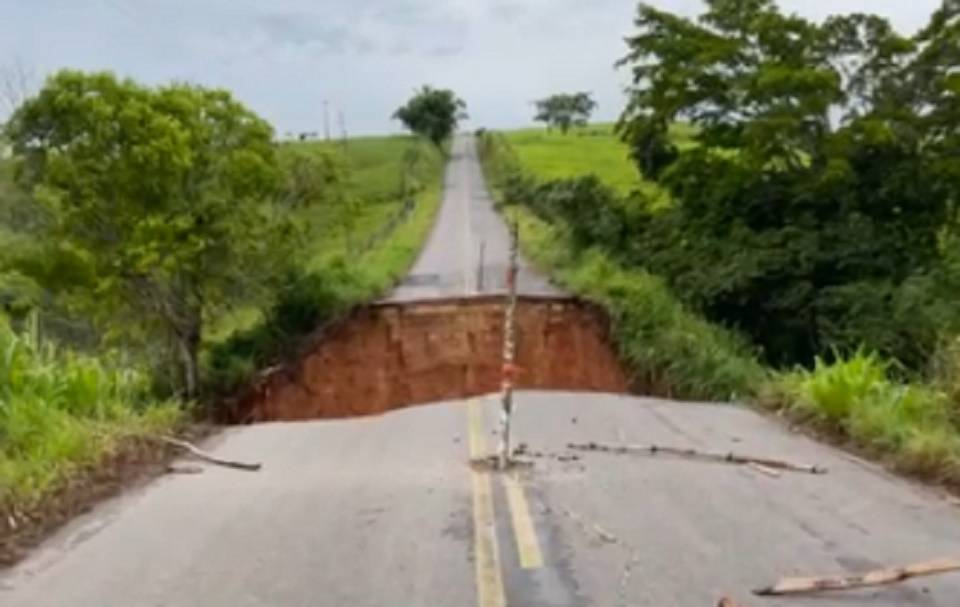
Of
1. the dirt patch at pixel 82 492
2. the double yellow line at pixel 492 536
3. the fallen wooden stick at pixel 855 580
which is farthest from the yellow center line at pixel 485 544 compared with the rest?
the dirt patch at pixel 82 492

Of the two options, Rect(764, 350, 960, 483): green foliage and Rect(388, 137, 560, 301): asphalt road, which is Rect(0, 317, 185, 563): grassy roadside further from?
Rect(388, 137, 560, 301): asphalt road

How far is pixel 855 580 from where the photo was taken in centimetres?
607

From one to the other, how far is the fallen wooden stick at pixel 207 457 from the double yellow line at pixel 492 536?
205 cm

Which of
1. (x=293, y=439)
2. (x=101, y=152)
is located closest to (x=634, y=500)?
(x=293, y=439)

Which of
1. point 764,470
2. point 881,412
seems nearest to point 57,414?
point 764,470

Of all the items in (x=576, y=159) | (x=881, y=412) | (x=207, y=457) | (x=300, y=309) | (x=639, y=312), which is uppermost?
(x=576, y=159)

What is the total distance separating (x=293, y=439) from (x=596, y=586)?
709 cm

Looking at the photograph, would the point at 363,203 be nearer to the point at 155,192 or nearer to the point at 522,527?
the point at 155,192

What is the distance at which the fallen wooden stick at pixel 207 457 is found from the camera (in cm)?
1043

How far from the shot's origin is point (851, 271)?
27.6m

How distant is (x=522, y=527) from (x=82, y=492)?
3363mm

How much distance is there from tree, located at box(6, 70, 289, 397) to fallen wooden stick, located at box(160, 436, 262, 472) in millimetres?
14298

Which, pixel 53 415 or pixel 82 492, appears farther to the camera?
pixel 53 415

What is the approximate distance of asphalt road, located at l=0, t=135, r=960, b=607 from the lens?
6055 millimetres
